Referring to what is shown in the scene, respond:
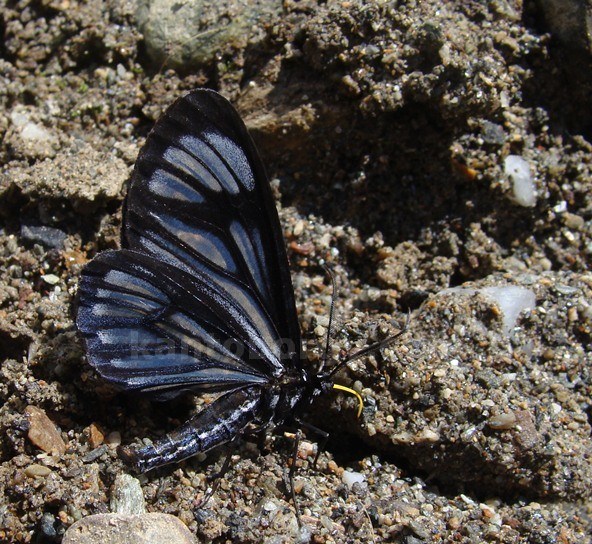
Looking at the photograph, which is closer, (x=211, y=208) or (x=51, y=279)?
(x=211, y=208)

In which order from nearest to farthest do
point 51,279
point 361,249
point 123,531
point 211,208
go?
1. point 123,531
2. point 211,208
3. point 51,279
4. point 361,249

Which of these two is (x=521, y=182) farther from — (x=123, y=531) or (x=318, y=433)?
(x=123, y=531)

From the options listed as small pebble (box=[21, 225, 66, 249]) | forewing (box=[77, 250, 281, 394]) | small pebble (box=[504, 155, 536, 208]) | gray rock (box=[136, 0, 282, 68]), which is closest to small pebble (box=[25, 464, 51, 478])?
forewing (box=[77, 250, 281, 394])

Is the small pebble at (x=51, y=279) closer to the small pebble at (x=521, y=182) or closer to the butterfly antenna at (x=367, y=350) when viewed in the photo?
the butterfly antenna at (x=367, y=350)

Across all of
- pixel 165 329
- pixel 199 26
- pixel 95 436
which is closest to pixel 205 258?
pixel 165 329

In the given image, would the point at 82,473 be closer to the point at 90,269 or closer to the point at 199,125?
the point at 90,269

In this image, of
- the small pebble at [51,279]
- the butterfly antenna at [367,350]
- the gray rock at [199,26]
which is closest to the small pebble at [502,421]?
the butterfly antenna at [367,350]

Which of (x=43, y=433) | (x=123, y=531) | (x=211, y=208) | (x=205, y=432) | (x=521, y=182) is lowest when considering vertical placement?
(x=123, y=531)
